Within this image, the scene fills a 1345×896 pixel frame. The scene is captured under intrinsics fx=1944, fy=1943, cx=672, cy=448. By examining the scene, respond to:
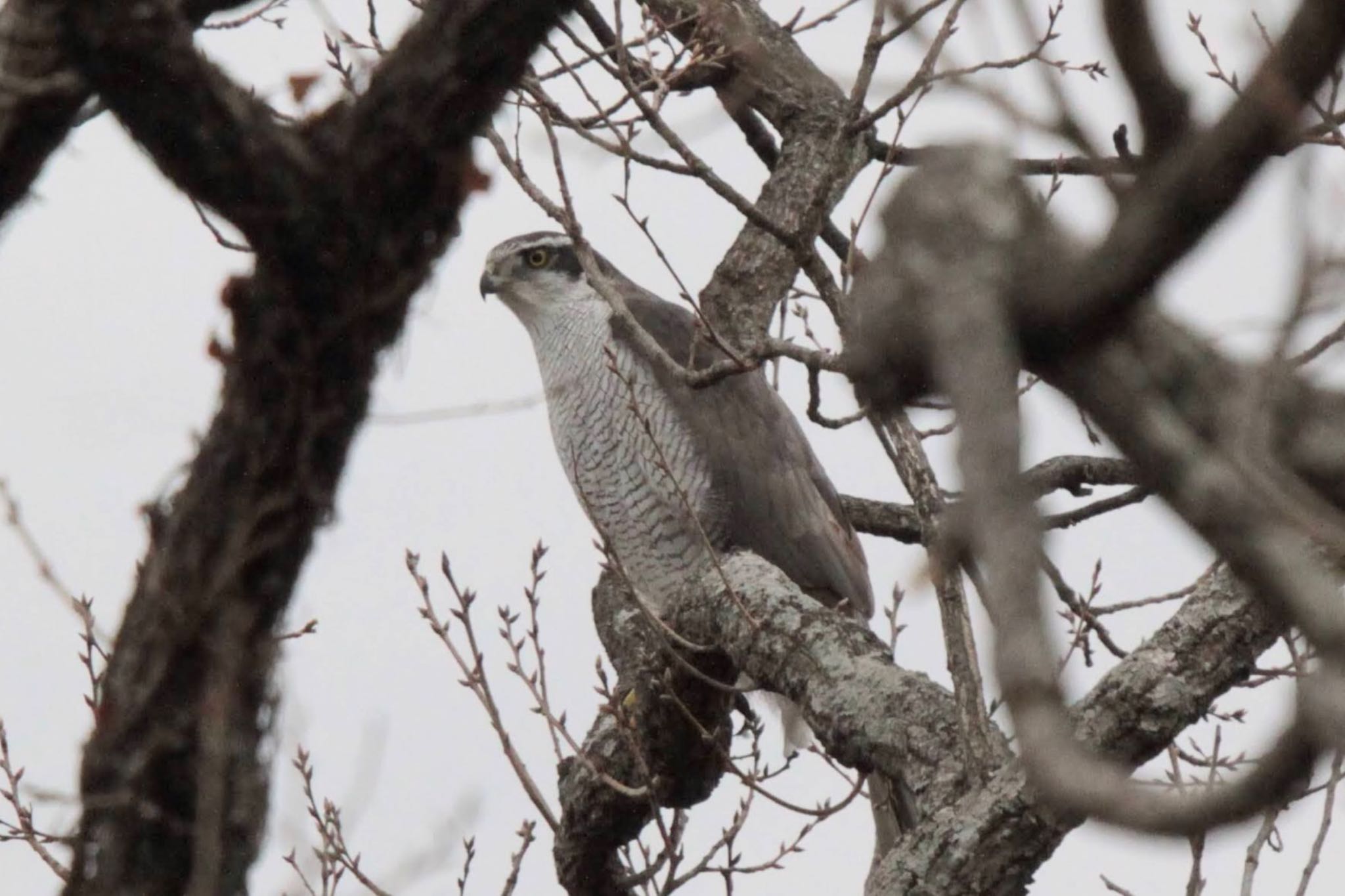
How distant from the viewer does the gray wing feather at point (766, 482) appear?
6.59 meters

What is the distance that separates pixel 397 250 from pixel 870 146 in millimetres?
3004

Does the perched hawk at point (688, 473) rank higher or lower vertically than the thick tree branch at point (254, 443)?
higher

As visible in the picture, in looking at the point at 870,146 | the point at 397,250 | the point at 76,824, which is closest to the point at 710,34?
the point at 870,146

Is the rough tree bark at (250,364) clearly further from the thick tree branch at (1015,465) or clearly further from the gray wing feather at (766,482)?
the gray wing feather at (766,482)

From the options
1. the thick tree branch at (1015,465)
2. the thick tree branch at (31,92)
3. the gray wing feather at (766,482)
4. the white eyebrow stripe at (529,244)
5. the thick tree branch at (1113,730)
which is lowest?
the thick tree branch at (1015,465)

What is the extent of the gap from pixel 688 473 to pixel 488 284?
1.32 metres

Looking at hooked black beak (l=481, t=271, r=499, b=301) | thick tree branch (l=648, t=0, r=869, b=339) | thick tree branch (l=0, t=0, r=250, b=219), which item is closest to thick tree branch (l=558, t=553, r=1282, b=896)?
thick tree branch (l=648, t=0, r=869, b=339)

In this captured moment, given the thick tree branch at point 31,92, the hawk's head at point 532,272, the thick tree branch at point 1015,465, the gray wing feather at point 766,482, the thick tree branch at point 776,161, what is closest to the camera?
the thick tree branch at point 1015,465

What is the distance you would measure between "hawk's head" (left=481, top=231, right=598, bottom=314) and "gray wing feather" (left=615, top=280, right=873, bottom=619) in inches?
19.7

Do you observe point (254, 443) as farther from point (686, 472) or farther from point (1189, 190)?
point (686, 472)

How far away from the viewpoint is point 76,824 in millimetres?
3123

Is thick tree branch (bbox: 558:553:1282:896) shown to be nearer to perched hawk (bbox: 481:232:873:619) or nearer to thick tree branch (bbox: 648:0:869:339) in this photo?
thick tree branch (bbox: 648:0:869:339)

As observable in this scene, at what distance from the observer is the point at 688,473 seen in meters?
6.83

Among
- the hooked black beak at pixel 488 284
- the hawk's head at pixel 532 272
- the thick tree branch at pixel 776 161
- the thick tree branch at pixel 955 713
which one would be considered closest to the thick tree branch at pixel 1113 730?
the thick tree branch at pixel 955 713
